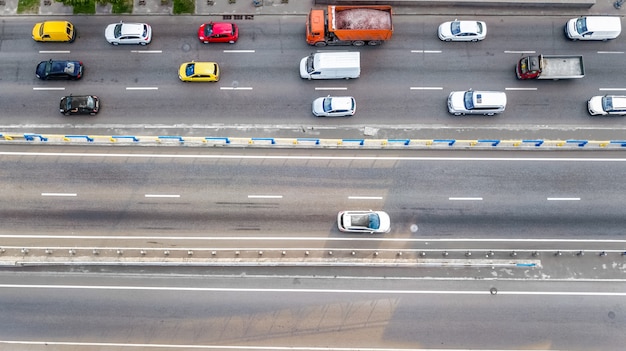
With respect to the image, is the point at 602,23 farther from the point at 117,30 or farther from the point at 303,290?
the point at 117,30

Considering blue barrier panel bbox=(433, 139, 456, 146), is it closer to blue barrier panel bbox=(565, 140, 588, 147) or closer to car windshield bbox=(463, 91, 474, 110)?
car windshield bbox=(463, 91, 474, 110)

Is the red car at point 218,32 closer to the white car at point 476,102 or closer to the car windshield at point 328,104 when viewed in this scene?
the car windshield at point 328,104

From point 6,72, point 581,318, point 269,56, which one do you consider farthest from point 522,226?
point 6,72

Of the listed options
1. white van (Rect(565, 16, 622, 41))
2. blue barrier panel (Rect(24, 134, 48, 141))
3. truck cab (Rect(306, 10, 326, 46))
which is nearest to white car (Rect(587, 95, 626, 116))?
white van (Rect(565, 16, 622, 41))

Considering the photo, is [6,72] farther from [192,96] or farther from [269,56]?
[269,56]

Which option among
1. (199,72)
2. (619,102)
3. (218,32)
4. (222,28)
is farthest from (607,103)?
(199,72)

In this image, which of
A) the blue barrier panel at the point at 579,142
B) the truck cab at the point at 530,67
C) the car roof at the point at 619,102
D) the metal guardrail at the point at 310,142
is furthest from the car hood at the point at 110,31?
the car roof at the point at 619,102
